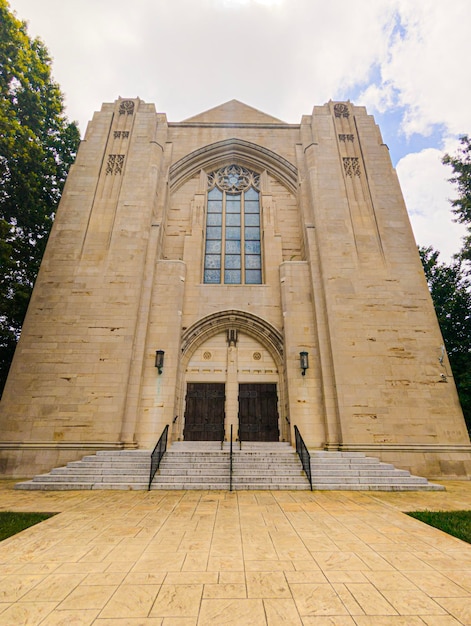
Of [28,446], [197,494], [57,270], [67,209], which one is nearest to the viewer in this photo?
[197,494]

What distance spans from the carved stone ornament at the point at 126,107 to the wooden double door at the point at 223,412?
1383 cm

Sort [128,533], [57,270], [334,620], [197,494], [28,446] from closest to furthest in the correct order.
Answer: [334,620] < [128,533] < [197,494] < [28,446] < [57,270]

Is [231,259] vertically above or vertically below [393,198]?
below

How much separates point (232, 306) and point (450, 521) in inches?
355

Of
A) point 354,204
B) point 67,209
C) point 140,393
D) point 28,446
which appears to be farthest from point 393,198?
point 28,446

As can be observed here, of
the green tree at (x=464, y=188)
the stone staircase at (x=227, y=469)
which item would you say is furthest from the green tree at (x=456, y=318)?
the stone staircase at (x=227, y=469)

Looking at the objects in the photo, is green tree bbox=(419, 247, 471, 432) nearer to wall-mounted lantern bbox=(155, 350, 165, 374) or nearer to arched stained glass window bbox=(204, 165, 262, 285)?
arched stained glass window bbox=(204, 165, 262, 285)

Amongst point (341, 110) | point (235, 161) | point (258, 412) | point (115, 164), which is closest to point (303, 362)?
point (258, 412)

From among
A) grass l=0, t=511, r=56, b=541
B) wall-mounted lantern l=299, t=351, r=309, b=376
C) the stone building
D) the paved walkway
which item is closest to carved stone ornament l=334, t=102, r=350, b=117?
the stone building

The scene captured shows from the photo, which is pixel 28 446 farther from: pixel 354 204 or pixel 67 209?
pixel 354 204

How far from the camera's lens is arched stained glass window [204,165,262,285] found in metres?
13.5

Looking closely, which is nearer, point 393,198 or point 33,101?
point 33,101

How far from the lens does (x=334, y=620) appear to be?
2.21 m

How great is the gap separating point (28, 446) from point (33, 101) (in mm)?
12391
